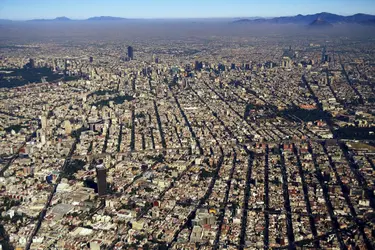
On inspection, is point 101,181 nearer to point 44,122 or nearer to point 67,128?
point 67,128

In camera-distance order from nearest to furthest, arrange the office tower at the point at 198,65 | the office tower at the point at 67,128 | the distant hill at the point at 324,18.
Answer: the office tower at the point at 67,128
the office tower at the point at 198,65
the distant hill at the point at 324,18

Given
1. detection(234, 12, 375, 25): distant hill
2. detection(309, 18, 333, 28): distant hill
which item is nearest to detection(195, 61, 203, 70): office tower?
detection(309, 18, 333, 28): distant hill

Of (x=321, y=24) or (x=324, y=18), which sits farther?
(x=324, y=18)

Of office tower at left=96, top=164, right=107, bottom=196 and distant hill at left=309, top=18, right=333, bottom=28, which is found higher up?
distant hill at left=309, top=18, right=333, bottom=28

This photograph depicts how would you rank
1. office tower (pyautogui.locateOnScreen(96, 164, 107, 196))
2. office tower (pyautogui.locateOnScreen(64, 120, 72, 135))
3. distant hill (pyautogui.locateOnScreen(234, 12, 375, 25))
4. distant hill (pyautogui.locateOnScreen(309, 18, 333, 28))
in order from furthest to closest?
1. distant hill (pyautogui.locateOnScreen(234, 12, 375, 25))
2. distant hill (pyautogui.locateOnScreen(309, 18, 333, 28))
3. office tower (pyautogui.locateOnScreen(64, 120, 72, 135))
4. office tower (pyautogui.locateOnScreen(96, 164, 107, 196))

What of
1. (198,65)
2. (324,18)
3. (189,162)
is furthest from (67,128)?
(324,18)

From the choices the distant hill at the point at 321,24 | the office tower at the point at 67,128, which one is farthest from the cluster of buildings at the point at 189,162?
the distant hill at the point at 321,24

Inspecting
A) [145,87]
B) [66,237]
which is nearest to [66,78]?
[145,87]

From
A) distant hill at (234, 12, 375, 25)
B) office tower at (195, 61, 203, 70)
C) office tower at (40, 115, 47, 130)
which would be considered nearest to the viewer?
office tower at (40, 115, 47, 130)

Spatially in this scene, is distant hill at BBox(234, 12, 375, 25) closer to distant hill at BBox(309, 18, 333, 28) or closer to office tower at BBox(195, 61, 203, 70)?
distant hill at BBox(309, 18, 333, 28)

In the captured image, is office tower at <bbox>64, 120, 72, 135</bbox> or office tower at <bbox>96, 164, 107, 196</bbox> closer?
office tower at <bbox>96, 164, 107, 196</bbox>

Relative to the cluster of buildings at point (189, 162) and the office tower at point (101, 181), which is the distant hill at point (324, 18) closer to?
the cluster of buildings at point (189, 162)
